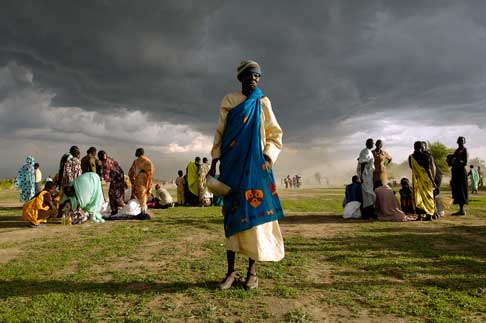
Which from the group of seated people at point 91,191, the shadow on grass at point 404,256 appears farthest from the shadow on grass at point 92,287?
the group of seated people at point 91,191

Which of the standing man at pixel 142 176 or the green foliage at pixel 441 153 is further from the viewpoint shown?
the green foliage at pixel 441 153

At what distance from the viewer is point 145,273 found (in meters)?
4.67

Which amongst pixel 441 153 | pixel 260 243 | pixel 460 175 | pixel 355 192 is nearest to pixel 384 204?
pixel 355 192

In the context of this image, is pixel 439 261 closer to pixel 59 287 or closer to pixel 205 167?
pixel 59 287

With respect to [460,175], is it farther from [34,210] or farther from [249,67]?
[34,210]

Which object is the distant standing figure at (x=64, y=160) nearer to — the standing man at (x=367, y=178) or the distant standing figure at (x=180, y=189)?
the distant standing figure at (x=180, y=189)

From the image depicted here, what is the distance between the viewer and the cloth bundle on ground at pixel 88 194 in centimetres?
1002

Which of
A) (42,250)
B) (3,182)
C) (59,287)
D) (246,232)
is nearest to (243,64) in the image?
(246,232)

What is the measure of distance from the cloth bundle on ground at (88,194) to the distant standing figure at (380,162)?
887cm

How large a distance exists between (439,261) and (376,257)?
91 cm

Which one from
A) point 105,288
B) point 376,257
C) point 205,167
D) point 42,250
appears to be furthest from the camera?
point 205,167

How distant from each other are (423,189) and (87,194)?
10.2 m

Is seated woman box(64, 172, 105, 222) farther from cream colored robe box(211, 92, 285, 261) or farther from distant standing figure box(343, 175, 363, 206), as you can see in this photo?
distant standing figure box(343, 175, 363, 206)

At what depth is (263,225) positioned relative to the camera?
3.79 m
